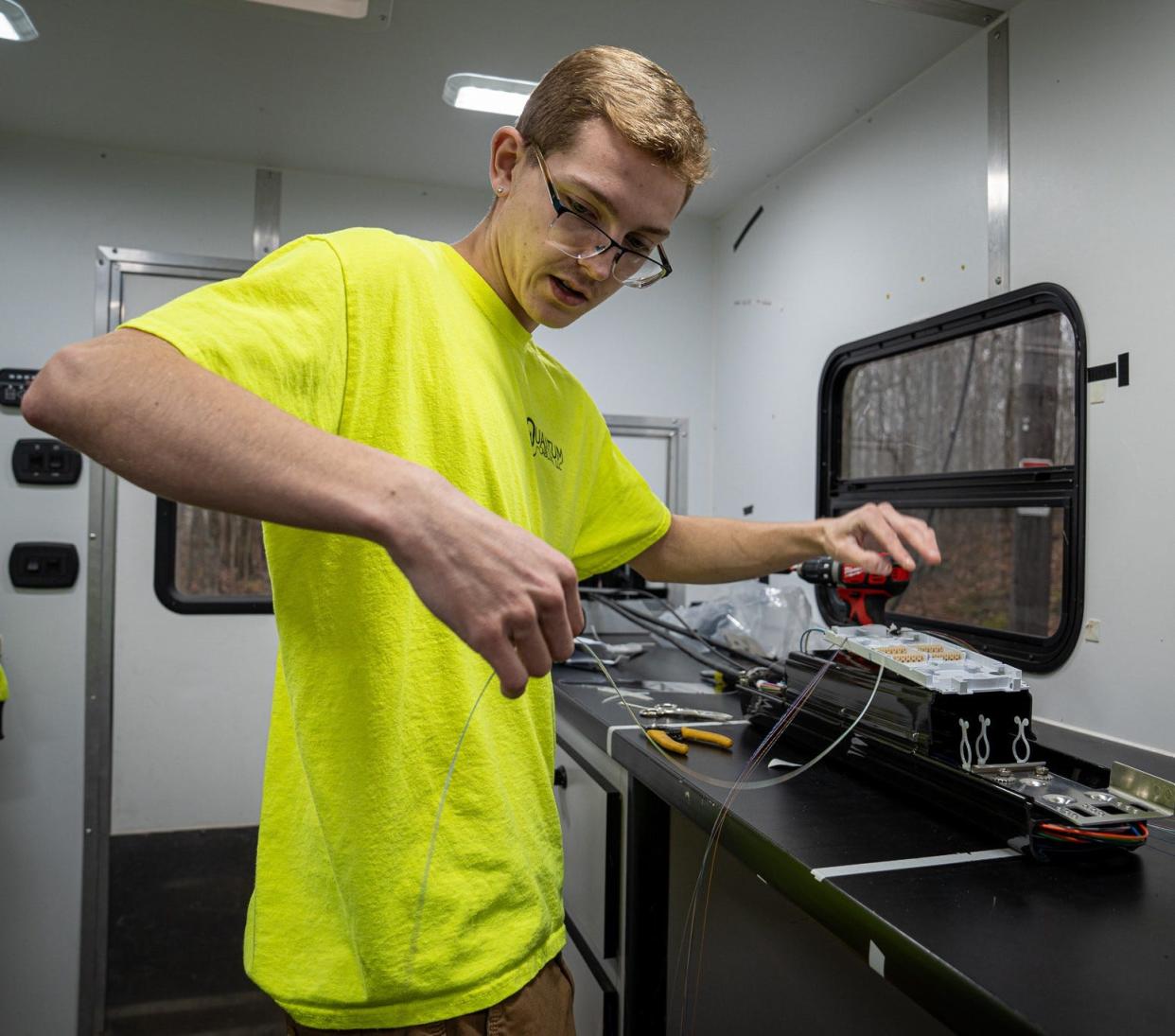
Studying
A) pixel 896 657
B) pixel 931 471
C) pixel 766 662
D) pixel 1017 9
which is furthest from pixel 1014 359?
pixel 896 657

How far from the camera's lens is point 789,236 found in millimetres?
2941

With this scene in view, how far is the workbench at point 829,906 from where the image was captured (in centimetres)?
76

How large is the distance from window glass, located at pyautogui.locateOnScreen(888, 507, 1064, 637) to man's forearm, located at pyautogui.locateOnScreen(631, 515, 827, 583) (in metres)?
0.79

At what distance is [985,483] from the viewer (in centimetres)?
209

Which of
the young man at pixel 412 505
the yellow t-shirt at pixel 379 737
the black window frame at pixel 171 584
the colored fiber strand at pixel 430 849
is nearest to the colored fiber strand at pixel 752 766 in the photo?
the young man at pixel 412 505

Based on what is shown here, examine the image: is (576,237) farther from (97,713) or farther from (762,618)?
(97,713)

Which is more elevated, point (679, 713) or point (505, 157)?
point (505, 157)

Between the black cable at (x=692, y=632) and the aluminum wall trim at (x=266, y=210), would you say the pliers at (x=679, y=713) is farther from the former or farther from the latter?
the aluminum wall trim at (x=266, y=210)

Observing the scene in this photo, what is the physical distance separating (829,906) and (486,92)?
233 centimetres

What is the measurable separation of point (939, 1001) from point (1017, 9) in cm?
213

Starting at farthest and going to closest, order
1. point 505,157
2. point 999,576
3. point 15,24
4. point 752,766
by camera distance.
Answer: point 999,576, point 15,24, point 752,766, point 505,157

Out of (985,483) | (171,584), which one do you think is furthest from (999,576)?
(171,584)

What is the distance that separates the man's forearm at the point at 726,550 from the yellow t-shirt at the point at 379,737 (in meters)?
0.61

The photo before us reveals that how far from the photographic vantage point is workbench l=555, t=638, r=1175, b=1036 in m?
0.76
